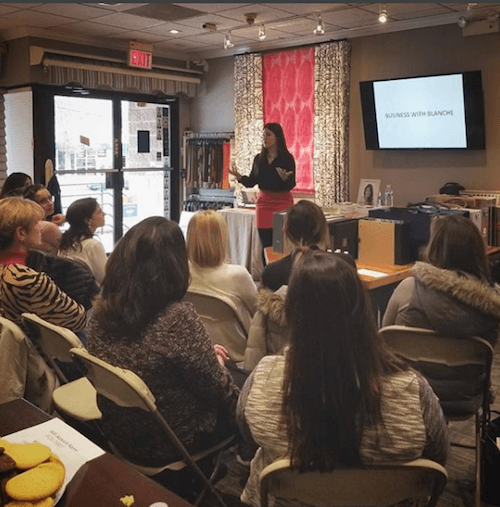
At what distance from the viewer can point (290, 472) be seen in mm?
1313

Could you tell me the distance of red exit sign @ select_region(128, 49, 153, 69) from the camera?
7137mm

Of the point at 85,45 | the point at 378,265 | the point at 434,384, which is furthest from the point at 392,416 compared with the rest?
the point at 85,45

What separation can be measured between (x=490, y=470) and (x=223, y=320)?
1.24 meters

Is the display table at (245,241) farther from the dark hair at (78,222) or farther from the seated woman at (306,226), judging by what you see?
the seated woman at (306,226)

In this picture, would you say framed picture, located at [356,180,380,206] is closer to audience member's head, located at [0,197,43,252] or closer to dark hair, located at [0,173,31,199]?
dark hair, located at [0,173,31,199]

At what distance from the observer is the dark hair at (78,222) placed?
11.6 ft

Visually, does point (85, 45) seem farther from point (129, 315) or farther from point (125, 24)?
point (129, 315)

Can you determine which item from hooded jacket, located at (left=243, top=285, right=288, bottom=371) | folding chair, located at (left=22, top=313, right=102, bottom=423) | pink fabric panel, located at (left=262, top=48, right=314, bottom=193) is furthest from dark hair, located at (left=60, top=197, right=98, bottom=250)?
pink fabric panel, located at (left=262, top=48, right=314, bottom=193)

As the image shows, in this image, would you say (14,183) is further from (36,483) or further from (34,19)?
(36,483)

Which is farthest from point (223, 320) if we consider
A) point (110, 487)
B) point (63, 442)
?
point (110, 487)

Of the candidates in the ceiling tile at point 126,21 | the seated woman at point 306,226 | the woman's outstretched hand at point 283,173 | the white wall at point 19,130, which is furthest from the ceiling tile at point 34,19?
the seated woman at point 306,226

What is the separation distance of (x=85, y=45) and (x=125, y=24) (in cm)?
88

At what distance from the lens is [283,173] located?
212 inches

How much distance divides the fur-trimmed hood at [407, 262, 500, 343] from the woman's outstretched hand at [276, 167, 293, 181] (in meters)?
3.09
